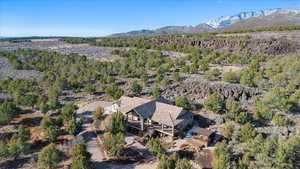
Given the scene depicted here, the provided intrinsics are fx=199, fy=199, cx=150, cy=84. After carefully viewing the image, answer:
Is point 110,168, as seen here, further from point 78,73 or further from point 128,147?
point 78,73

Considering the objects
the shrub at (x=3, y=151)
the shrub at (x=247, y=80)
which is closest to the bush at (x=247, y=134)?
the shrub at (x=247, y=80)

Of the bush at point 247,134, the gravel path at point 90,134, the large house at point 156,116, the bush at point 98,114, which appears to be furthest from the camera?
the bush at point 98,114

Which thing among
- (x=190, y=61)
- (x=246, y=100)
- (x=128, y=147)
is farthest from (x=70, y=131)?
(x=190, y=61)

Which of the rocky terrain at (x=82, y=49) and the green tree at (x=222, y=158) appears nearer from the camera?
the green tree at (x=222, y=158)

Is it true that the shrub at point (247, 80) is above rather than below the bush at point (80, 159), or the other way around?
above

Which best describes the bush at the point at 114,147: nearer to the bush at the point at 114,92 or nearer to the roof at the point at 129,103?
the roof at the point at 129,103

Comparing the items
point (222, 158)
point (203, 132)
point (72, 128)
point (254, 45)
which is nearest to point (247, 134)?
point (203, 132)

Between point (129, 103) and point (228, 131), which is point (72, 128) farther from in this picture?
point (228, 131)
